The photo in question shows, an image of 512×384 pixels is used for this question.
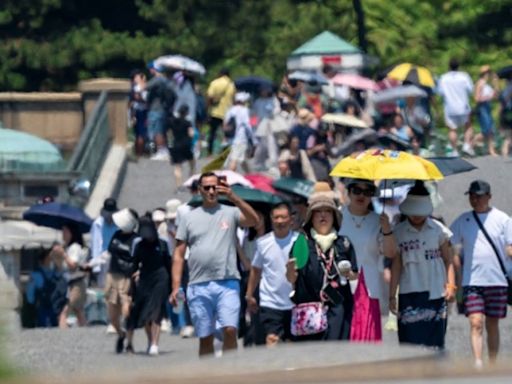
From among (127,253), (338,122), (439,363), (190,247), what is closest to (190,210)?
(190,247)

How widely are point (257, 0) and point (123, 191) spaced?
36.5 ft

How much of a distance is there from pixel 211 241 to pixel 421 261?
1.48 m

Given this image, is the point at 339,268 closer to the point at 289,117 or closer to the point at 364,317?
the point at 364,317

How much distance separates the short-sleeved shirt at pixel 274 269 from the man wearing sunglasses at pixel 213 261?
1.12 feet

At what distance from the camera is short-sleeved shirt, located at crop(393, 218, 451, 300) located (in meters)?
12.1

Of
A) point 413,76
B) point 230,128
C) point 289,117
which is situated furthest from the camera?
point 413,76

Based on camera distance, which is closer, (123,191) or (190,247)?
(190,247)

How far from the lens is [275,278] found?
40.5 ft

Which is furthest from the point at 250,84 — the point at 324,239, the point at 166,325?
the point at 324,239

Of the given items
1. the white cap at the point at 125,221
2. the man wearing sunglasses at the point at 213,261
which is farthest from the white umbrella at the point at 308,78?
the man wearing sunglasses at the point at 213,261

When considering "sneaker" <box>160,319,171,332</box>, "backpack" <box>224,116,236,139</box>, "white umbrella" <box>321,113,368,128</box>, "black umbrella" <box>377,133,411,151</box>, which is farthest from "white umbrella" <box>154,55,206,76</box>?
"sneaker" <box>160,319,171,332</box>

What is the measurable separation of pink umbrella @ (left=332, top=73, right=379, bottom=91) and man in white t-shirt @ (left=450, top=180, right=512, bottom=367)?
16099 millimetres

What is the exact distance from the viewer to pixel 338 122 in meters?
25.7

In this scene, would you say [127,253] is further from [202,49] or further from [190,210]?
[202,49]
